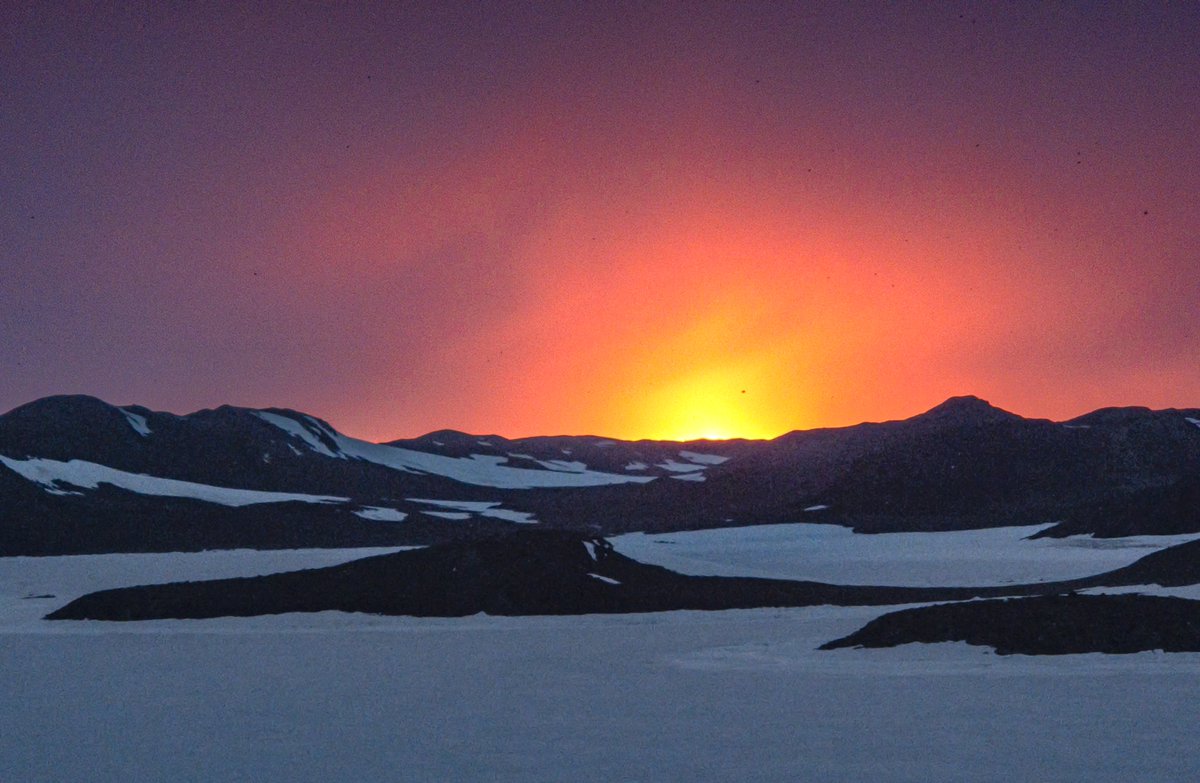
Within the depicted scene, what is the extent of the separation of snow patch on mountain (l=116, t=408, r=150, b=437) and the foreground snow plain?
4134 inches

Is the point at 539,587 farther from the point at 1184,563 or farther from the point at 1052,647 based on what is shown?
the point at 1184,563

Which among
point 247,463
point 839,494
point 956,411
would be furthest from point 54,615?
point 956,411

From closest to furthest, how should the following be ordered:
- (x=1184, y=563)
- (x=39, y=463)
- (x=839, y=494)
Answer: (x=1184, y=563), (x=39, y=463), (x=839, y=494)

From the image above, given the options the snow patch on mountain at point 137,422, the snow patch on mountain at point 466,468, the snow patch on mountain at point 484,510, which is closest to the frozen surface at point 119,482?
the snow patch on mountain at point 484,510

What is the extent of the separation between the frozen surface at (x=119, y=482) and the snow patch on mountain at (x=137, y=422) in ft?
57.6

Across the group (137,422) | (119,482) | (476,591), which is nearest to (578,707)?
(476,591)

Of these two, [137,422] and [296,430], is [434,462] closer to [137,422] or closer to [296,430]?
[296,430]

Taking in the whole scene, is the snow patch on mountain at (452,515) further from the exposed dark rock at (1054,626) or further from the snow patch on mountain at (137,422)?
the exposed dark rock at (1054,626)

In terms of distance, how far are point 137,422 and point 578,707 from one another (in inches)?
4969

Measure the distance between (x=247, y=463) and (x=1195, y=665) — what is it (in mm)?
124401

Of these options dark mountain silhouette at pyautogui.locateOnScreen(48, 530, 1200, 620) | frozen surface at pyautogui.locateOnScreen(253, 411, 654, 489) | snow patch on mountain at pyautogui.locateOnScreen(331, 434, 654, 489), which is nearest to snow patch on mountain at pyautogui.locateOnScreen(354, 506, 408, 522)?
frozen surface at pyautogui.locateOnScreen(253, 411, 654, 489)

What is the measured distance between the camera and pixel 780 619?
30906 mm

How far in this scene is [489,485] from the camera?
16388 cm

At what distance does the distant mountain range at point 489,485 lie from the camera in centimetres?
8225
